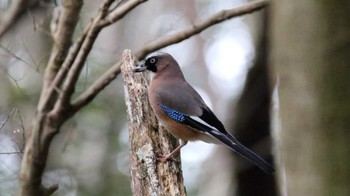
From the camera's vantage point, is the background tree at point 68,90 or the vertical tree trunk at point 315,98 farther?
the background tree at point 68,90

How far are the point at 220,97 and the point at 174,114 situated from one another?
8.55 meters

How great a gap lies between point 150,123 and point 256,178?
3.70m

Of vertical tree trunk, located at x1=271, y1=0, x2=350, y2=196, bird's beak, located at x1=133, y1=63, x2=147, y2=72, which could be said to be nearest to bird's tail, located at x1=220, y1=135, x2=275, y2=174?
bird's beak, located at x1=133, y1=63, x2=147, y2=72

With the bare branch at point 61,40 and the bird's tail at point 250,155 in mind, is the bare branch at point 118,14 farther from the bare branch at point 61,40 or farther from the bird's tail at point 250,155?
the bird's tail at point 250,155

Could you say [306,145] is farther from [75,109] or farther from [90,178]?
[90,178]

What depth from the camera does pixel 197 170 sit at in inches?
545

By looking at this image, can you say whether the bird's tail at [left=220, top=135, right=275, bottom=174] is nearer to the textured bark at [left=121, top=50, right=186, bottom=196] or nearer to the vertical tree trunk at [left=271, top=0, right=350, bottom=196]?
the textured bark at [left=121, top=50, right=186, bottom=196]

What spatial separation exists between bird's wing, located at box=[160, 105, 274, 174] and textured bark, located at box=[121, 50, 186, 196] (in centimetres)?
40

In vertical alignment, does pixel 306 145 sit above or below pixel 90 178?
above

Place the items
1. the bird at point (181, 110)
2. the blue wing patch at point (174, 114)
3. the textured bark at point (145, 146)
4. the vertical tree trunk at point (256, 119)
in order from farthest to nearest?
the vertical tree trunk at point (256, 119)
the blue wing patch at point (174, 114)
the bird at point (181, 110)
the textured bark at point (145, 146)

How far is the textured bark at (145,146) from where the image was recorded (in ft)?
20.0

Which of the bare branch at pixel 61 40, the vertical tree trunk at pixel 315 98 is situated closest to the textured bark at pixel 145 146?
the bare branch at pixel 61 40

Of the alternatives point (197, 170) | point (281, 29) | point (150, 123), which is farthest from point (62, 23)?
point (197, 170)

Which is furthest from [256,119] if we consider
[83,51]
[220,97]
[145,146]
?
[220,97]
